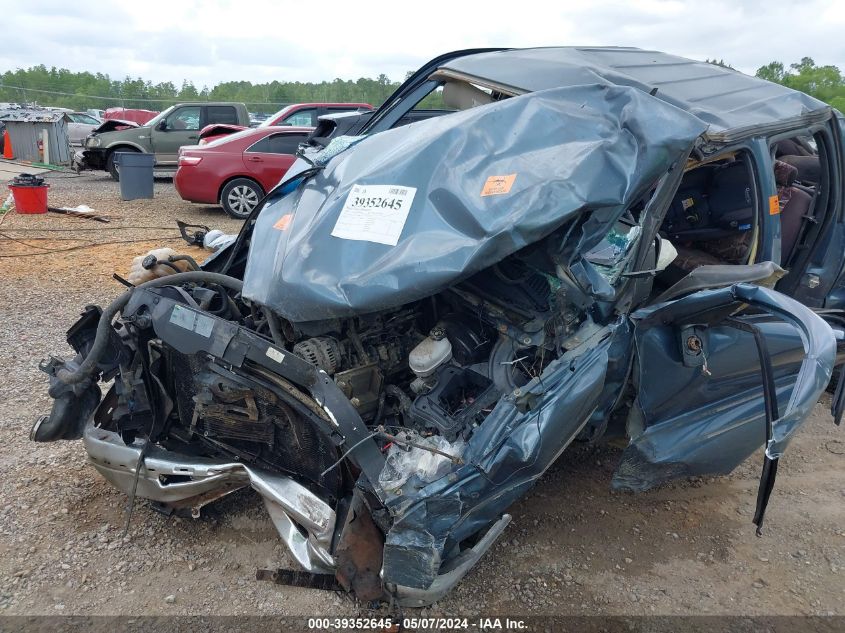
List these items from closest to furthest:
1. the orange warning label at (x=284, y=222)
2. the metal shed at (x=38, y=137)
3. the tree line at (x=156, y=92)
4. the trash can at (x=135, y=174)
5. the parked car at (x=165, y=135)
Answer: the orange warning label at (x=284, y=222) → the trash can at (x=135, y=174) → the parked car at (x=165, y=135) → the metal shed at (x=38, y=137) → the tree line at (x=156, y=92)

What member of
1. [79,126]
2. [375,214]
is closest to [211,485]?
[375,214]

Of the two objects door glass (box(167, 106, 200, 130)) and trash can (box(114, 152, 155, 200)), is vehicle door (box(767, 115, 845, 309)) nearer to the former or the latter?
trash can (box(114, 152, 155, 200))

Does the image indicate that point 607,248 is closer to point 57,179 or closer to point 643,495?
point 643,495

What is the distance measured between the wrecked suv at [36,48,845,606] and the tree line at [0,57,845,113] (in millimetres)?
12057

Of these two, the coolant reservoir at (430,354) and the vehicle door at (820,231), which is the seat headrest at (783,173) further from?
the coolant reservoir at (430,354)

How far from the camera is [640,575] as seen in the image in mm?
2736

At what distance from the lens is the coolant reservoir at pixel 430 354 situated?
2613mm

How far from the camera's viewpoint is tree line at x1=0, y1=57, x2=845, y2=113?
21672mm

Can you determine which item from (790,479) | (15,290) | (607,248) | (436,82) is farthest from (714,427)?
(15,290)

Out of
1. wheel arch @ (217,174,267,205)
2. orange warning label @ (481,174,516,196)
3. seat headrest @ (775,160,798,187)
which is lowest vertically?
wheel arch @ (217,174,267,205)

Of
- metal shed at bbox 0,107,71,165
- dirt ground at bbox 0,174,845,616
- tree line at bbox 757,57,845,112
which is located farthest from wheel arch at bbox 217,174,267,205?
tree line at bbox 757,57,845,112

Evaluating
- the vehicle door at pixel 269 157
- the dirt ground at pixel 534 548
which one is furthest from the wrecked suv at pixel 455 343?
the vehicle door at pixel 269 157

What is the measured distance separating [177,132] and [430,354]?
12.7 meters

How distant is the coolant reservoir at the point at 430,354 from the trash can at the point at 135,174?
33.7 feet
